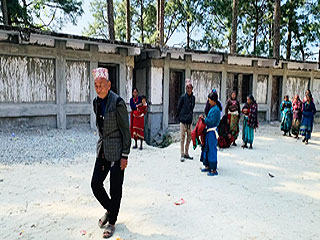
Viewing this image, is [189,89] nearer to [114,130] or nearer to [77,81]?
[114,130]

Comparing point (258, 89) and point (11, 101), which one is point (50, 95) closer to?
point (11, 101)

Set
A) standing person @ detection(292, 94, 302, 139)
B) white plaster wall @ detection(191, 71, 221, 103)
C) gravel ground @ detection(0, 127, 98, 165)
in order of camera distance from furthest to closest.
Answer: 1. white plaster wall @ detection(191, 71, 221, 103)
2. standing person @ detection(292, 94, 302, 139)
3. gravel ground @ detection(0, 127, 98, 165)

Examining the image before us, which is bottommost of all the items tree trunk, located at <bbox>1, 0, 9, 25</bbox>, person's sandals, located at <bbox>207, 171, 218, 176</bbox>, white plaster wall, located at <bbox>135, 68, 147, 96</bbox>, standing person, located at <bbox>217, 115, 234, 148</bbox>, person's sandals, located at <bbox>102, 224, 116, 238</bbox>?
person's sandals, located at <bbox>207, 171, 218, 176</bbox>

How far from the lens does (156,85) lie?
10695mm

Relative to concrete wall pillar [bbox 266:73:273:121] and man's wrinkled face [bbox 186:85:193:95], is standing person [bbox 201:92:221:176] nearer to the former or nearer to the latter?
man's wrinkled face [bbox 186:85:193:95]

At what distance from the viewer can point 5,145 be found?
22.2ft

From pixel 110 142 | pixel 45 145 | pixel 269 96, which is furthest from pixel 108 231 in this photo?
pixel 269 96

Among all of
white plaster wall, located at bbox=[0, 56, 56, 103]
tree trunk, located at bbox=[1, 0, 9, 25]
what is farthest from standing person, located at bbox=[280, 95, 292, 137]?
tree trunk, located at bbox=[1, 0, 9, 25]

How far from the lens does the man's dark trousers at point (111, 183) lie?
9.62 ft

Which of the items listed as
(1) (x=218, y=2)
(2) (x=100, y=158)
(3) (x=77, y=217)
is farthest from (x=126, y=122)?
(1) (x=218, y=2)

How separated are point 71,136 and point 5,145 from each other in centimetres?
191

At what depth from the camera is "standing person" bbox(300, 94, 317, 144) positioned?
8656mm

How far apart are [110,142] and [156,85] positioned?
7976mm

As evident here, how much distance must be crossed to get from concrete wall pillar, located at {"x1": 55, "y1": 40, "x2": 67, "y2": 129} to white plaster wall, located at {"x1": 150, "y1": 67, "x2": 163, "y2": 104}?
11.1ft
